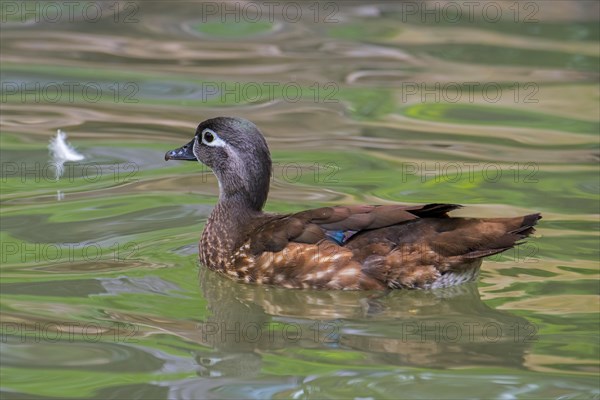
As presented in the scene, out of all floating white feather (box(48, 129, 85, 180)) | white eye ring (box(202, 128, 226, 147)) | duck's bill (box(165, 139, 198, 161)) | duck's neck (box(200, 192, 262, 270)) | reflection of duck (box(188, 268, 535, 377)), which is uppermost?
white eye ring (box(202, 128, 226, 147))

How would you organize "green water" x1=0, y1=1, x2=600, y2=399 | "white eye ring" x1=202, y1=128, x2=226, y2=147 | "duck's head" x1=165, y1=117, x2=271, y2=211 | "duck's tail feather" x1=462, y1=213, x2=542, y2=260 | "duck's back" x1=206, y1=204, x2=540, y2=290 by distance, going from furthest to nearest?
"white eye ring" x1=202, y1=128, x2=226, y2=147 < "duck's head" x1=165, y1=117, x2=271, y2=211 < "duck's back" x1=206, y1=204, x2=540, y2=290 < "duck's tail feather" x1=462, y1=213, x2=542, y2=260 < "green water" x1=0, y1=1, x2=600, y2=399

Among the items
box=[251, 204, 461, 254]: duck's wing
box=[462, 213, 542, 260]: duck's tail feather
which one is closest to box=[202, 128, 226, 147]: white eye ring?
box=[251, 204, 461, 254]: duck's wing

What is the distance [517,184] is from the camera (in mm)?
11695

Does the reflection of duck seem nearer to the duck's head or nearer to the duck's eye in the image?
the duck's head

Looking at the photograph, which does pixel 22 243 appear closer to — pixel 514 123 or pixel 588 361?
pixel 588 361

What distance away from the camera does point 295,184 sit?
11914mm

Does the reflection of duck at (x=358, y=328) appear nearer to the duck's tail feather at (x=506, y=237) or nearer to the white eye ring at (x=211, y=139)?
the duck's tail feather at (x=506, y=237)

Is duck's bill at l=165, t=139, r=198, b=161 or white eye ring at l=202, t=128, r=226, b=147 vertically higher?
white eye ring at l=202, t=128, r=226, b=147

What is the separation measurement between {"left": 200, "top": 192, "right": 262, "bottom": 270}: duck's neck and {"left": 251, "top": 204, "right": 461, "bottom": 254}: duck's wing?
0.98ft

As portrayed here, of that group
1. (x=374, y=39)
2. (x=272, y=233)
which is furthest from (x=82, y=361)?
(x=374, y=39)

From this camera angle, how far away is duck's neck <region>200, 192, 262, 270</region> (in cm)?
995

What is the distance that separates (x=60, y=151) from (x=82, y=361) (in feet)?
15.3

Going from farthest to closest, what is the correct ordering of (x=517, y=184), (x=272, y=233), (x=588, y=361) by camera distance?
1. (x=517, y=184)
2. (x=272, y=233)
3. (x=588, y=361)

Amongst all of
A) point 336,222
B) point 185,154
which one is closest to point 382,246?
point 336,222
